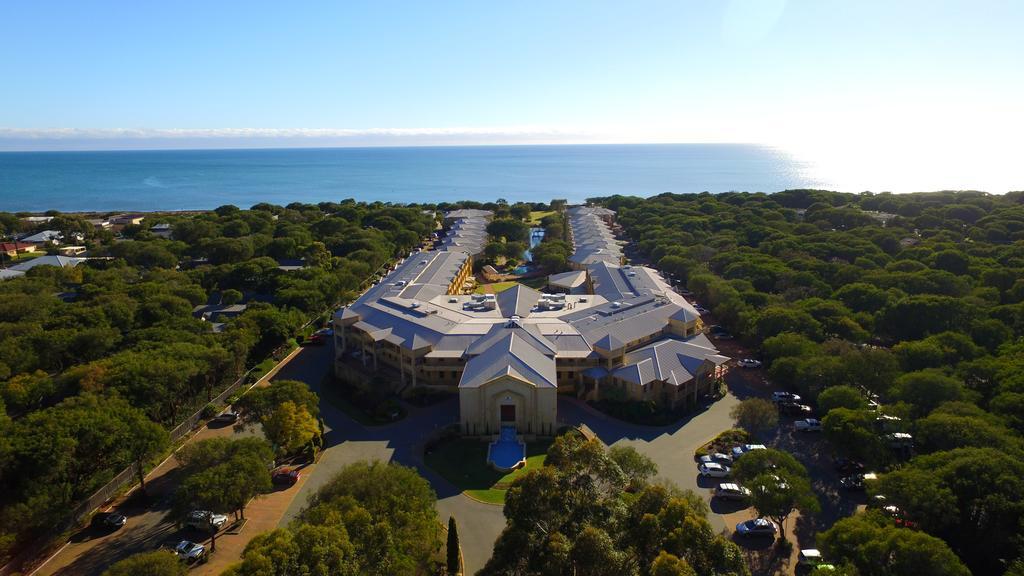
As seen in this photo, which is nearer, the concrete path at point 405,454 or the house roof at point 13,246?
the concrete path at point 405,454

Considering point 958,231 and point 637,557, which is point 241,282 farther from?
point 958,231

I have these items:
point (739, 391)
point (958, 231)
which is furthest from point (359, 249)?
point (958, 231)

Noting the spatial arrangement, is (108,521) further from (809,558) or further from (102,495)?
(809,558)

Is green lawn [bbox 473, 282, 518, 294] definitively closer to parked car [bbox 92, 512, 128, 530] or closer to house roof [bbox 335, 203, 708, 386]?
house roof [bbox 335, 203, 708, 386]

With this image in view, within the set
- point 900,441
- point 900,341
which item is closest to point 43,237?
point 900,441

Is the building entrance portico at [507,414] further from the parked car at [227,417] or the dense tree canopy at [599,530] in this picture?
the parked car at [227,417]

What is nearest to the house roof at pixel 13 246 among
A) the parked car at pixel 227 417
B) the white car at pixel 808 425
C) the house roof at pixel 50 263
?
the house roof at pixel 50 263

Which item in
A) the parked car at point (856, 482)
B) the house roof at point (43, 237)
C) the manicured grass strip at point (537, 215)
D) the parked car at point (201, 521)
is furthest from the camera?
the manicured grass strip at point (537, 215)

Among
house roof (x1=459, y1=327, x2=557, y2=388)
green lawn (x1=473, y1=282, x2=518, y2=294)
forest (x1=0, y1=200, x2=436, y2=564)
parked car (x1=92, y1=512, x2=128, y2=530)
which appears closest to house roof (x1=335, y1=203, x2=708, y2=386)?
house roof (x1=459, y1=327, x2=557, y2=388)
